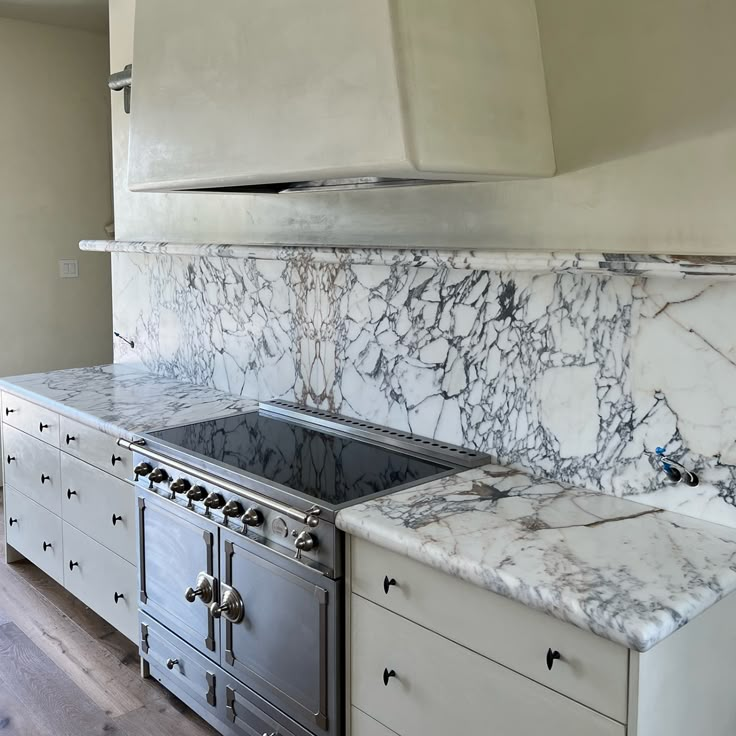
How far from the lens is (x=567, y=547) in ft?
5.24

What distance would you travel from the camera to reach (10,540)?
3523 mm

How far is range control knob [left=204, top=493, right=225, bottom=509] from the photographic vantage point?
7.02 feet

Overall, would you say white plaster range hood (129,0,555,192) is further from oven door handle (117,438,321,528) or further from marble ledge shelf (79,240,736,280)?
oven door handle (117,438,321,528)

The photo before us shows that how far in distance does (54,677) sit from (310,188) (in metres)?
1.79

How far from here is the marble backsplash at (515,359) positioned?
5.71 ft

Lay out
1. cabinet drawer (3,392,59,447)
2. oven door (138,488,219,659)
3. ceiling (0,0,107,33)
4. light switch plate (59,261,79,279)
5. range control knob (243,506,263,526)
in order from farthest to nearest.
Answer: light switch plate (59,261,79,279), ceiling (0,0,107,33), cabinet drawer (3,392,59,447), oven door (138,488,219,659), range control knob (243,506,263,526)

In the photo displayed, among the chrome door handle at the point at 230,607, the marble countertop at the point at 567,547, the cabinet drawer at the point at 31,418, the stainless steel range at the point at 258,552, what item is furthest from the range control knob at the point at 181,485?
the cabinet drawer at the point at 31,418

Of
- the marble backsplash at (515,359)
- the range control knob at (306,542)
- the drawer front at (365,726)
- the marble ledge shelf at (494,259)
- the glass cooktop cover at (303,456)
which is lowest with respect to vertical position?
the drawer front at (365,726)

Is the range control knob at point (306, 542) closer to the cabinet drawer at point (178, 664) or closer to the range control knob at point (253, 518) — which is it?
the range control knob at point (253, 518)

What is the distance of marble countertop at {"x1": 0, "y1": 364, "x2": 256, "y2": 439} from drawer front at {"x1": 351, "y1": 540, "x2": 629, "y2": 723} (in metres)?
1.08

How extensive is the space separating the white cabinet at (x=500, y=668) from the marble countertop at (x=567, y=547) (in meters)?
0.06

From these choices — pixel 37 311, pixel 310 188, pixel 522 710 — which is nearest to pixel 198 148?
pixel 310 188

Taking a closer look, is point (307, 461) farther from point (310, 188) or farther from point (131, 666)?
point (131, 666)

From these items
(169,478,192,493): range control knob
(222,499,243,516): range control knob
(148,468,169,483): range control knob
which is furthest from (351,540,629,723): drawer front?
(148,468,169,483): range control knob
